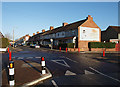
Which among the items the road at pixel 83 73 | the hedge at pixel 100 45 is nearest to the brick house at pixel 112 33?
the hedge at pixel 100 45

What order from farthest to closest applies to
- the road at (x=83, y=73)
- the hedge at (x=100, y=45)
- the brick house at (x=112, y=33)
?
the brick house at (x=112, y=33) → the hedge at (x=100, y=45) → the road at (x=83, y=73)

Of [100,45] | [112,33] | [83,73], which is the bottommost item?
[83,73]

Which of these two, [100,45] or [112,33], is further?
[112,33]

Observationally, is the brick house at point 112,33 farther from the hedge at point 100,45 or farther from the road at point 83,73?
the road at point 83,73

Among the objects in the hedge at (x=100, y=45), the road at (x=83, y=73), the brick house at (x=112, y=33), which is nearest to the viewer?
the road at (x=83, y=73)

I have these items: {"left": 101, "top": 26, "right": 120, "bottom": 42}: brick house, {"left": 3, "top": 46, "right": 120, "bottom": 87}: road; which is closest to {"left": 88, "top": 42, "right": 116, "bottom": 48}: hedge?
{"left": 101, "top": 26, "right": 120, "bottom": 42}: brick house

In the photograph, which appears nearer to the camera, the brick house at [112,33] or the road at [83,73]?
the road at [83,73]

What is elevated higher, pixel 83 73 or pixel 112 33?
→ pixel 112 33

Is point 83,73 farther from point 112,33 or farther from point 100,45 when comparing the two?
point 112,33

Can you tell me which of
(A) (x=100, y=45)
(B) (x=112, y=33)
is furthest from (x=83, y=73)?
(B) (x=112, y=33)

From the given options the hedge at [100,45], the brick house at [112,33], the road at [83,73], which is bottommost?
the road at [83,73]

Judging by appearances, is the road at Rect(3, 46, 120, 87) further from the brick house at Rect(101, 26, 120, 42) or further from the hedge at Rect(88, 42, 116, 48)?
the brick house at Rect(101, 26, 120, 42)

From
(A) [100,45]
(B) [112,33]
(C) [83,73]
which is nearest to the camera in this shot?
(C) [83,73]

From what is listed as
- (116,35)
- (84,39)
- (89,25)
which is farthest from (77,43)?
(116,35)
